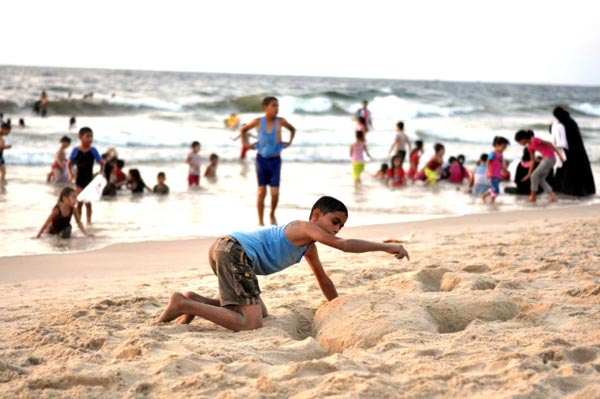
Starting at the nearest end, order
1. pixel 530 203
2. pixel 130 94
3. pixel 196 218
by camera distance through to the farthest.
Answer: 1. pixel 196 218
2. pixel 530 203
3. pixel 130 94

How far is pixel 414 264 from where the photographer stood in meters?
6.41

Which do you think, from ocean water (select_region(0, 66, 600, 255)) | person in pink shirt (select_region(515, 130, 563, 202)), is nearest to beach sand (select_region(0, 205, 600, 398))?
ocean water (select_region(0, 66, 600, 255))

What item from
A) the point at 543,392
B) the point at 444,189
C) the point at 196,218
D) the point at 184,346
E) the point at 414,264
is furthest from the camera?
the point at 444,189

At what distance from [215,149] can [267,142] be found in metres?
12.4

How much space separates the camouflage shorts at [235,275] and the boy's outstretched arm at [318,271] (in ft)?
1.31

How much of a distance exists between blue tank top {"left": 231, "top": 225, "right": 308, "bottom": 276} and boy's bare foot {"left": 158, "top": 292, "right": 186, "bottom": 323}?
486 millimetres

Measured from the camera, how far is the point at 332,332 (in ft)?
13.9

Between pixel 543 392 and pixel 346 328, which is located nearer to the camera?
pixel 543 392

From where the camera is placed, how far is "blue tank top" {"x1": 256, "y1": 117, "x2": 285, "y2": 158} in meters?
9.28

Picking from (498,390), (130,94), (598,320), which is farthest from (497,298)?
(130,94)

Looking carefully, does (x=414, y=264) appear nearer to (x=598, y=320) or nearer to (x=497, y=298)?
(x=497, y=298)

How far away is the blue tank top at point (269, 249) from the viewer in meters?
4.58

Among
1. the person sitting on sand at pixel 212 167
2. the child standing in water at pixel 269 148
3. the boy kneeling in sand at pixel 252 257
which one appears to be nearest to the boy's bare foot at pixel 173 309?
the boy kneeling in sand at pixel 252 257

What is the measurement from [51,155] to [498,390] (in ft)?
52.9
